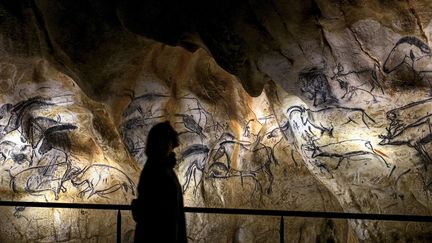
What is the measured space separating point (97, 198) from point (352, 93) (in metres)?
4.87

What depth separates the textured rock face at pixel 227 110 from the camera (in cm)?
591

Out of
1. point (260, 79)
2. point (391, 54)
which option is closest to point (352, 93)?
point (391, 54)

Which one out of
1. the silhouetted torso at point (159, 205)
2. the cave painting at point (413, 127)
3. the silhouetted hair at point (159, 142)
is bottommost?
the silhouetted torso at point (159, 205)

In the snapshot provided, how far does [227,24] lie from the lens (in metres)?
6.09

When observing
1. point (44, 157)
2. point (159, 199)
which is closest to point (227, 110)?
point (44, 157)

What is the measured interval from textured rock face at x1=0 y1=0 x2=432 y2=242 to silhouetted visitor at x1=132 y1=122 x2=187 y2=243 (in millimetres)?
2663

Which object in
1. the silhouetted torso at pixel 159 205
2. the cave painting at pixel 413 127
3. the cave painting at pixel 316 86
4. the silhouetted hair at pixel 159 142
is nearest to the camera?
the silhouetted torso at pixel 159 205

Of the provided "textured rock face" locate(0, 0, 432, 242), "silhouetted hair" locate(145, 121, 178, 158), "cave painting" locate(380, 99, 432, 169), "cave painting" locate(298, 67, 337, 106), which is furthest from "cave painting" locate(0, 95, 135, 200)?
"silhouetted hair" locate(145, 121, 178, 158)

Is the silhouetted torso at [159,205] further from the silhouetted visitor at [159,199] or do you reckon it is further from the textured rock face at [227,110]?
the textured rock face at [227,110]

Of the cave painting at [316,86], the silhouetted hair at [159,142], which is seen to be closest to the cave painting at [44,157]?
the cave painting at [316,86]

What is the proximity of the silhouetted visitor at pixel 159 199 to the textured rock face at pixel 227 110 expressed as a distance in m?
2.66

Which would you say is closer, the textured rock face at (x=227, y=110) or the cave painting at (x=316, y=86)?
the textured rock face at (x=227, y=110)

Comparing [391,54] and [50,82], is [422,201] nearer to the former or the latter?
[391,54]

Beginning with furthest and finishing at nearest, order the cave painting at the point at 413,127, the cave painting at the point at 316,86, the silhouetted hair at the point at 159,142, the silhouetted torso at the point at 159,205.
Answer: the cave painting at the point at 316,86 < the cave painting at the point at 413,127 < the silhouetted hair at the point at 159,142 < the silhouetted torso at the point at 159,205
